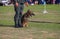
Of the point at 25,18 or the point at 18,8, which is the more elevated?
the point at 18,8

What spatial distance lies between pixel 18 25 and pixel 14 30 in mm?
784

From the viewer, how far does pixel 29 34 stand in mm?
11281

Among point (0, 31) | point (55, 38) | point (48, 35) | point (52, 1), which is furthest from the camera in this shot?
point (52, 1)

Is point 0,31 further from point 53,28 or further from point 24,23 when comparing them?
point 53,28

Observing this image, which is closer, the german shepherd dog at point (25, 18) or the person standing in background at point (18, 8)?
the person standing in background at point (18, 8)

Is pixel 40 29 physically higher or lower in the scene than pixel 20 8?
lower

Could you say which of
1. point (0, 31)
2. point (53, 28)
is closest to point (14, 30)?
point (0, 31)

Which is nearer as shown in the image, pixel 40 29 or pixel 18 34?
pixel 18 34

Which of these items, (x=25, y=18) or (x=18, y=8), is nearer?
(x=18, y=8)

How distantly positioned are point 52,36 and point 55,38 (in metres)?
0.48

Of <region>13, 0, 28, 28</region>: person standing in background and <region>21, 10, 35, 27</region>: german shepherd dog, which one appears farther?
<region>21, 10, 35, 27</region>: german shepherd dog

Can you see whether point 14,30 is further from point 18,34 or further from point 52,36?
point 52,36

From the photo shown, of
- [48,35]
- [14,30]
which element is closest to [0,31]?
[14,30]

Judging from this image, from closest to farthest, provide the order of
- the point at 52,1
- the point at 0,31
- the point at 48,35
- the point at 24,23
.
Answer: the point at 48,35 < the point at 0,31 < the point at 24,23 < the point at 52,1
